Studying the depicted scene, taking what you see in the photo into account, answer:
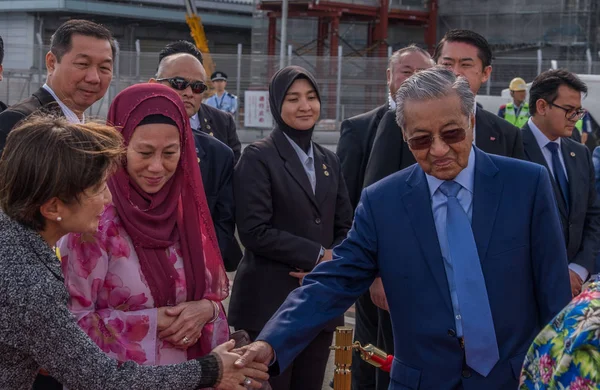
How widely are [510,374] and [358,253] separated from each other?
0.68m

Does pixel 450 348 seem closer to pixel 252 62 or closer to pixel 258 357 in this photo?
pixel 258 357

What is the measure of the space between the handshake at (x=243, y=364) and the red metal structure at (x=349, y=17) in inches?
1264

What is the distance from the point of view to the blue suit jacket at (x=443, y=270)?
3043mm

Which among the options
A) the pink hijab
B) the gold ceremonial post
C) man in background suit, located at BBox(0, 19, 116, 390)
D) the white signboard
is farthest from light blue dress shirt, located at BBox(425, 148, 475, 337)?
the white signboard

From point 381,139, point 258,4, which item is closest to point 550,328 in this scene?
point 381,139

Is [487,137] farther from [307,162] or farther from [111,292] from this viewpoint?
[111,292]

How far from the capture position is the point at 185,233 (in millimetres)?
3531

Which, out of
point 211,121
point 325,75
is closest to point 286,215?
point 211,121

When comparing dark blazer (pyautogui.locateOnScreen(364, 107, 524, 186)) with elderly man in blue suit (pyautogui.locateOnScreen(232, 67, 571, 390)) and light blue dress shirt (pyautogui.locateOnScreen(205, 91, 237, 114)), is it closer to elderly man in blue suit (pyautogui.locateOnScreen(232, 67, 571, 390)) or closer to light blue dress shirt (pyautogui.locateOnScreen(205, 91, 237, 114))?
elderly man in blue suit (pyautogui.locateOnScreen(232, 67, 571, 390))

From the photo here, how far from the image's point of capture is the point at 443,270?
3072 mm

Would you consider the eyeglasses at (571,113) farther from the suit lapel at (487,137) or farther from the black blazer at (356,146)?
the black blazer at (356,146)

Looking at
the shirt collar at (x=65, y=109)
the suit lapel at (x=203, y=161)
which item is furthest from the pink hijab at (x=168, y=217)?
the suit lapel at (x=203, y=161)

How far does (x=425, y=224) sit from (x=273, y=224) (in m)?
1.98

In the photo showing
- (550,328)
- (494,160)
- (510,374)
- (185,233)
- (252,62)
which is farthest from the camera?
(252,62)
